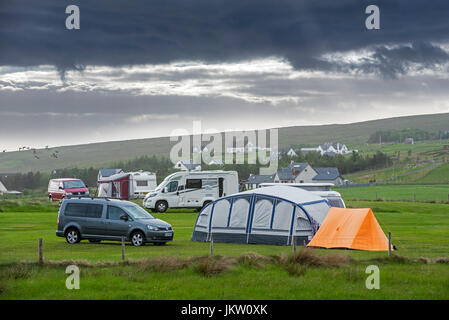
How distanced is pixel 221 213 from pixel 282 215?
10.1ft

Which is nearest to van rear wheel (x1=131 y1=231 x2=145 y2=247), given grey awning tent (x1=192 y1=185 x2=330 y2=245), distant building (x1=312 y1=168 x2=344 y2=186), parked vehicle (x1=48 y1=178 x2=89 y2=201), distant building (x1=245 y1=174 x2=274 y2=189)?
grey awning tent (x1=192 y1=185 x2=330 y2=245)

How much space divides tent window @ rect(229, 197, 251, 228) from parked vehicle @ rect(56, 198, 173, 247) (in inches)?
123

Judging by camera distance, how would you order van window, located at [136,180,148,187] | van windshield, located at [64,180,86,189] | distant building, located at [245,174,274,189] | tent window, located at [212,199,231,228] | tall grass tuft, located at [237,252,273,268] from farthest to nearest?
1. distant building, located at [245,174,274,189]
2. van window, located at [136,180,148,187]
3. van windshield, located at [64,180,86,189]
4. tent window, located at [212,199,231,228]
5. tall grass tuft, located at [237,252,273,268]

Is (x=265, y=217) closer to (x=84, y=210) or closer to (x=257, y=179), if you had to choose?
(x=84, y=210)

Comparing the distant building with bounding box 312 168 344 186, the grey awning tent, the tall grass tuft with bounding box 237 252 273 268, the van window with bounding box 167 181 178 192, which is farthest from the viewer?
the distant building with bounding box 312 168 344 186

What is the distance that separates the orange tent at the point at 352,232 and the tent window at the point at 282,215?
4.89 feet

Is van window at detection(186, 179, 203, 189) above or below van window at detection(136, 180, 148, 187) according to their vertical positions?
above

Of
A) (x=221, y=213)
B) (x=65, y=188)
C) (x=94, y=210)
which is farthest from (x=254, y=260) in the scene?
(x=65, y=188)

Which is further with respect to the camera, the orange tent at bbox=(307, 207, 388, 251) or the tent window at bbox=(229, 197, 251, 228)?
A: the tent window at bbox=(229, 197, 251, 228)

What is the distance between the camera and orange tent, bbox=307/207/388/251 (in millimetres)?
25484

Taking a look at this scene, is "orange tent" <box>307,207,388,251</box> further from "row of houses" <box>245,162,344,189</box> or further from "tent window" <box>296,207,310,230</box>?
"row of houses" <box>245,162,344,189</box>

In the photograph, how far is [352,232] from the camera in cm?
2570

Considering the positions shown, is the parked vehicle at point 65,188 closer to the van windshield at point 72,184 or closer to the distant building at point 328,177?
the van windshield at point 72,184

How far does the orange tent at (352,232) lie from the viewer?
83.6 feet
